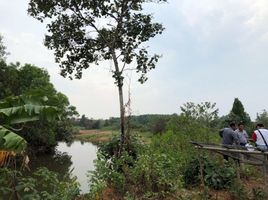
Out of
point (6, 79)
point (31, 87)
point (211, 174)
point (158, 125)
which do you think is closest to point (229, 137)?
point (211, 174)

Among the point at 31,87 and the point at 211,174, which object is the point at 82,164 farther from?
the point at 211,174

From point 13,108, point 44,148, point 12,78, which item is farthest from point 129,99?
point 44,148

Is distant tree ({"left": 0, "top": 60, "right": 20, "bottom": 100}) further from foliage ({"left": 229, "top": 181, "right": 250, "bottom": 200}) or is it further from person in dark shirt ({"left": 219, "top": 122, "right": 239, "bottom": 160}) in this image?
foliage ({"left": 229, "top": 181, "right": 250, "bottom": 200})

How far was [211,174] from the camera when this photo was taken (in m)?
9.08

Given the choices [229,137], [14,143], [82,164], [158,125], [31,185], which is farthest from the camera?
[82,164]

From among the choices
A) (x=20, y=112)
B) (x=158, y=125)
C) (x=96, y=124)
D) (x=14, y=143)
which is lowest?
(x=14, y=143)

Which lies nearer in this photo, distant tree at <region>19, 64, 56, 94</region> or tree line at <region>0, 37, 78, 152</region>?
tree line at <region>0, 37, 78, 152</region>

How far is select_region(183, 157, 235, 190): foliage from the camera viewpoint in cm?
893

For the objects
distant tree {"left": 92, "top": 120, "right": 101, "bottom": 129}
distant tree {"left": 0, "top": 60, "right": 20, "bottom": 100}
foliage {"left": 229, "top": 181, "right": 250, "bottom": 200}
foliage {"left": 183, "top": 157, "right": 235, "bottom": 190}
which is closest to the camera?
foliage {"left": 229, "top": 181, "right": 250, "bottom": 200}

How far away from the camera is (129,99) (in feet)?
34.6

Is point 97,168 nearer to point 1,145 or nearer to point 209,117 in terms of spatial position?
point 1,145

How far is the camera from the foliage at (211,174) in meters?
8.93

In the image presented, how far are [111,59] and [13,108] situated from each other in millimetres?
8303

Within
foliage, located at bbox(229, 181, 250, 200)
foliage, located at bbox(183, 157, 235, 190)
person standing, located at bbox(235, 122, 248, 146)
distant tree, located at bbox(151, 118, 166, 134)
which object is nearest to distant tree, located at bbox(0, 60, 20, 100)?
distant tree, located at bbox(151, 118, 166, 134)
